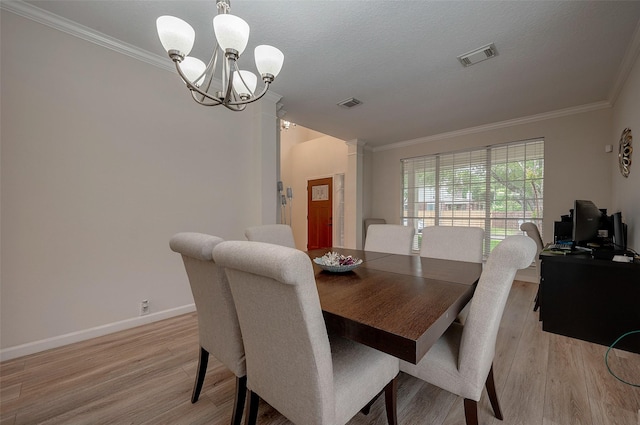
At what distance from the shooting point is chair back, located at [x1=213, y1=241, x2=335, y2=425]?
0.78m

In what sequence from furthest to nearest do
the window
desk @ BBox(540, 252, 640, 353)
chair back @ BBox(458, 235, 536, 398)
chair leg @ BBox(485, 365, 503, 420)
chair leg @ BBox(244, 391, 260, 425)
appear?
the window → desk @ BBox(540, 252, 640, 353) → chair leg @ BBox(485, 365, 503, 420) → chair leg @ BBox(244, 391, 260, 425) → chair back @ BBox(458, 235, 536, 398)

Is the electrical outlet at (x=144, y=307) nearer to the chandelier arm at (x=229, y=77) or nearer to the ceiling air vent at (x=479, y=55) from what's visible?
the chandelier arm at (x=229, y=77)

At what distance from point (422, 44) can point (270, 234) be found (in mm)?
2115

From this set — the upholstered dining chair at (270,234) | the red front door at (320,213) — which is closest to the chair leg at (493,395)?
the upholstered dining chair at (270,234)

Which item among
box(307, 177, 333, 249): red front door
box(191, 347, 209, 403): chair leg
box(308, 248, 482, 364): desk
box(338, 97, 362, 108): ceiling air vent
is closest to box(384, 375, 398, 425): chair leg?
box(308, 248, 482, 364): desk

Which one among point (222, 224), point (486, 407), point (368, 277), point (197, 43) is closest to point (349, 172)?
point (222, 224)

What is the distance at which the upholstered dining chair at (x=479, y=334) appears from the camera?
0.97m

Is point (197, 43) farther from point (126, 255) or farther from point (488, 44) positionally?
point (488, 44)

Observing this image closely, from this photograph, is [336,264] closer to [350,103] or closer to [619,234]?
[350,103]

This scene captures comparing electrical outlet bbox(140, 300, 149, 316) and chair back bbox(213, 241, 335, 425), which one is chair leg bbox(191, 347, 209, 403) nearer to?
chair back bbox(213, 241, 335, 425)

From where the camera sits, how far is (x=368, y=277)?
1.53m

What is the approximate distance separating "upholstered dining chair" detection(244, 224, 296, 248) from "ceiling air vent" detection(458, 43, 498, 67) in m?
2.31

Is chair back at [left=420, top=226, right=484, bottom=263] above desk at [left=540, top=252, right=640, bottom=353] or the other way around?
above

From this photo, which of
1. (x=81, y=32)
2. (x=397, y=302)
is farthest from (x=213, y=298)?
(x=81, y=32)
